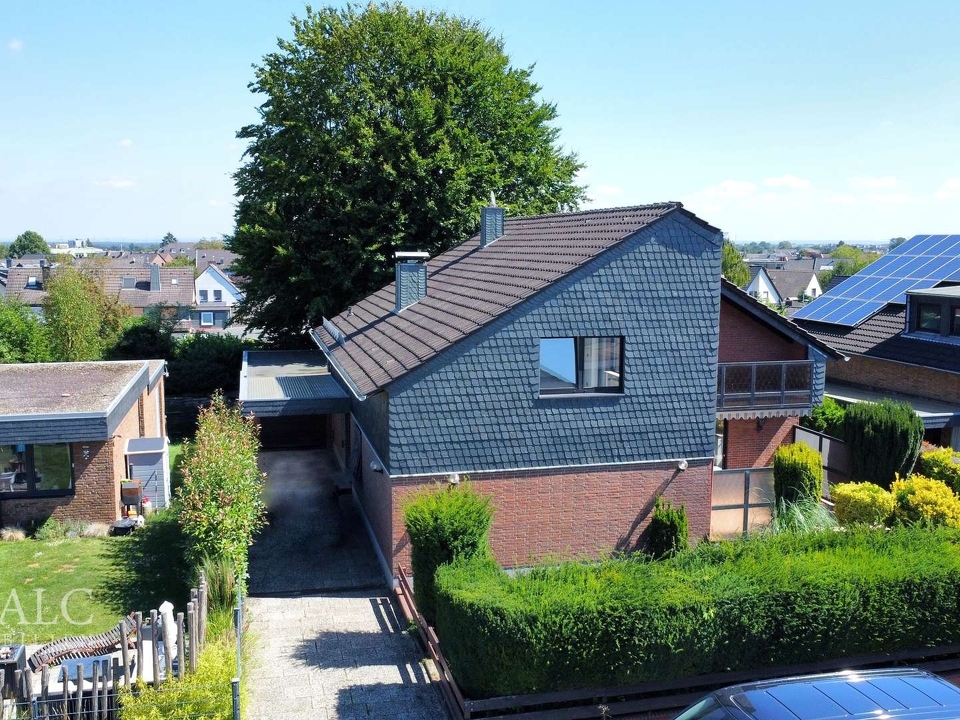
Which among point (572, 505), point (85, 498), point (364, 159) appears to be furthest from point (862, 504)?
point (364, 159)

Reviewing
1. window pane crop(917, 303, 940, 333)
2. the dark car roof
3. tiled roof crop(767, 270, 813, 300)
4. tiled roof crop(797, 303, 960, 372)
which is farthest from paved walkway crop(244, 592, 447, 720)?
tiled roof crop(767, 270, 813, 300)

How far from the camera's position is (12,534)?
18734mm

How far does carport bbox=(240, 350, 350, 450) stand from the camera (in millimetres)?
20234

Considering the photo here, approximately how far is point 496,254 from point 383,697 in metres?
12.0

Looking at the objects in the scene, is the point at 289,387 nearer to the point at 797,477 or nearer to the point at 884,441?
the point at 797,477

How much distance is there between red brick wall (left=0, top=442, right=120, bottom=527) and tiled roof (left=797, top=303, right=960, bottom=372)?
896 inches

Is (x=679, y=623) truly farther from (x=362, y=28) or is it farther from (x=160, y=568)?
(x=362, y=28)

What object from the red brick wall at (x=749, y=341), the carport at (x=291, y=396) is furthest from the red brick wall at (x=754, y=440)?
the carport at (x=291, y=396)

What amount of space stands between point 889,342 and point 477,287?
53.9 feet

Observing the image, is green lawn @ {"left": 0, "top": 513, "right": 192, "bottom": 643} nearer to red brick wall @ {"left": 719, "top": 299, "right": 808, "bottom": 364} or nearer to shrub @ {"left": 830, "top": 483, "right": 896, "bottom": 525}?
shrub @ {"left": 830, "top": 483, "right": 896, "bottom": 525}

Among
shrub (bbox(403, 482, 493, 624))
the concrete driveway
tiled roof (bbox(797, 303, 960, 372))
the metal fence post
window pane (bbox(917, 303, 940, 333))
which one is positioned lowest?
the concrete driveway

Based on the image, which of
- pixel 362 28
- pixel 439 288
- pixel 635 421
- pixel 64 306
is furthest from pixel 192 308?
pixel 635 421

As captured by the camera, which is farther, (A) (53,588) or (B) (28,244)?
(B) (28,244)

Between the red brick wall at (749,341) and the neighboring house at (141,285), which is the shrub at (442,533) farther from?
the neighboring house at (141,285)
